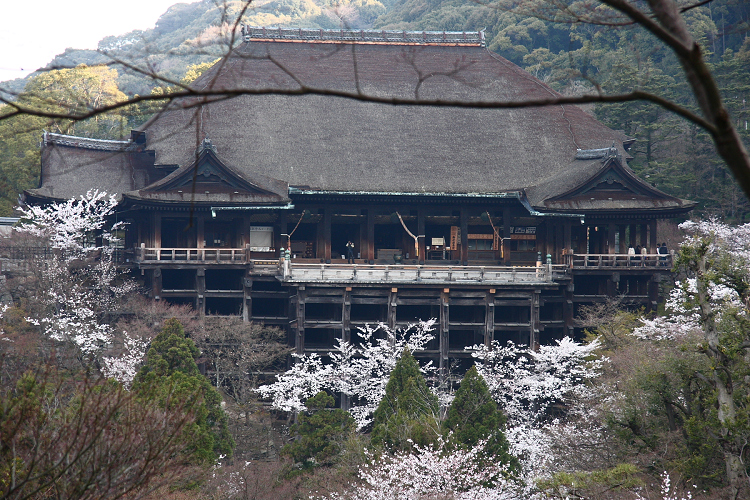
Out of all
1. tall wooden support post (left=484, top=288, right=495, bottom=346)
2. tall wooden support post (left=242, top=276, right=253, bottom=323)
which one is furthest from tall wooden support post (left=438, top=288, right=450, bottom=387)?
tall wooden support post (left=242, top=276, right=253, bottom=323)

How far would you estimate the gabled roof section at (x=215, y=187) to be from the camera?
93.6 feet

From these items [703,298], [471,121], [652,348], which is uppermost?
[471,121]

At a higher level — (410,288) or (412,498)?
(410,288)

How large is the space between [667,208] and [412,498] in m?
17.9

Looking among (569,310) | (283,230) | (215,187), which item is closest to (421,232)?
(283,230)

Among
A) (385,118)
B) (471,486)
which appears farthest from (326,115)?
(471,486)

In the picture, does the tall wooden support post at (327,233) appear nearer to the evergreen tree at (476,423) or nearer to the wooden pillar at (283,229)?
the wooden pillar at (283,229)

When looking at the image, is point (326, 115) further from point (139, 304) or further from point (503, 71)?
point (139, 304)

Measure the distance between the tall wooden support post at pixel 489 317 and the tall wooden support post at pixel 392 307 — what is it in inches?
138

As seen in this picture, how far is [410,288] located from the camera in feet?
91.9

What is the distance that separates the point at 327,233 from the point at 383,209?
2.66 metres

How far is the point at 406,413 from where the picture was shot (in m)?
19.5

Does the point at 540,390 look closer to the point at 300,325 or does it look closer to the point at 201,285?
the point at 300,325

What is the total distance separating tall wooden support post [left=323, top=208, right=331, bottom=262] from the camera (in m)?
30.8
